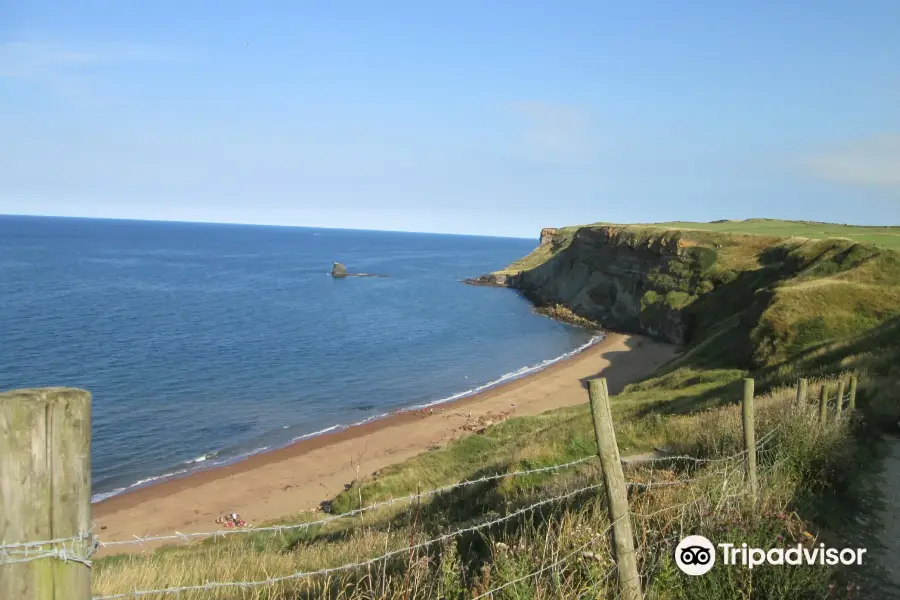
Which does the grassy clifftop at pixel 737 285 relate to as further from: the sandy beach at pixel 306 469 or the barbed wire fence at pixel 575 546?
the barbed wire fence at pixel 575 546

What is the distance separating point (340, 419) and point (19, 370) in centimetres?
2099

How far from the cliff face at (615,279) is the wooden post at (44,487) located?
5209 cm

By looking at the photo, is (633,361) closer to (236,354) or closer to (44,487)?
(236,354)

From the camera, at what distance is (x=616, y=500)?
4.82 metres

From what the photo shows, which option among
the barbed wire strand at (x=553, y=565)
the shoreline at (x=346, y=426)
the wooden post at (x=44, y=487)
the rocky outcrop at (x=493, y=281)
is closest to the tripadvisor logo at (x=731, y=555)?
the barbed wire strand at (x=553, y=565)

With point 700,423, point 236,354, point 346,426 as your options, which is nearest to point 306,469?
point 346,426

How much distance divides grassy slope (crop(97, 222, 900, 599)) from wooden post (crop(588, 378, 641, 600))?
38 cm

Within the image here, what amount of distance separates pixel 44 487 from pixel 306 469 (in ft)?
83.1

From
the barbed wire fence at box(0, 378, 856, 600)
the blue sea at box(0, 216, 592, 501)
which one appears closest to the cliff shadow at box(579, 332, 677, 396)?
the blue sea at box(0, 216, 592, 501)

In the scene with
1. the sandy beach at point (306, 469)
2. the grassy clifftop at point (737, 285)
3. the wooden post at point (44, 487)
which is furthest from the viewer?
the grassy clifftop at point (737, 285)

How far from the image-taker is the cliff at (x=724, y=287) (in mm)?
28047

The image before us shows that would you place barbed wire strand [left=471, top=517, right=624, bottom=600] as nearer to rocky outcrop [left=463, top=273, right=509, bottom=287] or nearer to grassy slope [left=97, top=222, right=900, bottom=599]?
grassy slope [left=97, top=222, right=900, bottom=599]

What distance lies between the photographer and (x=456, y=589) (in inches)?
181

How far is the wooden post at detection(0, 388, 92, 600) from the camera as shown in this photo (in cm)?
243
